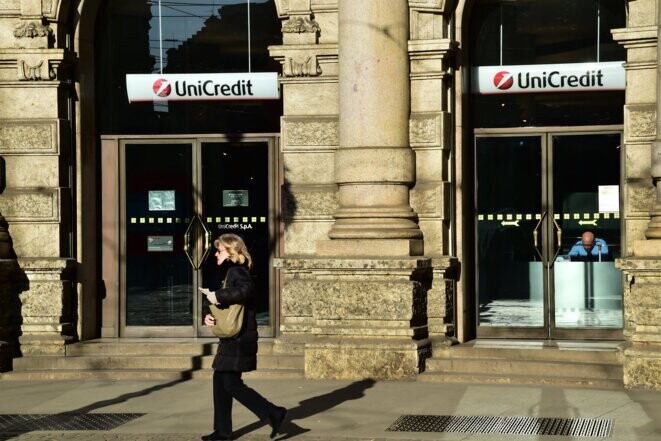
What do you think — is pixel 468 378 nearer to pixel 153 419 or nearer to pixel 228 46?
pixel 153 419

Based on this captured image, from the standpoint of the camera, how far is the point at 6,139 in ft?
53.9

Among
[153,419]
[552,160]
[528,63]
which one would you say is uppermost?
[528,63]

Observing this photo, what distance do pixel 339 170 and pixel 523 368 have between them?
304 cm

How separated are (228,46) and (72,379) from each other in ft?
15.1

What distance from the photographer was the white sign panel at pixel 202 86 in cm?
1684

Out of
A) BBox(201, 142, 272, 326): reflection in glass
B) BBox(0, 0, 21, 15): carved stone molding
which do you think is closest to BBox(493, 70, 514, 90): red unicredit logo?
BBox(201, 142, 272, 326): reflection in glass

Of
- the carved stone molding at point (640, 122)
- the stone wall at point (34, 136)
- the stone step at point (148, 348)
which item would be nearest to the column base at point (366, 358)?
the stone step at point (148, 348)

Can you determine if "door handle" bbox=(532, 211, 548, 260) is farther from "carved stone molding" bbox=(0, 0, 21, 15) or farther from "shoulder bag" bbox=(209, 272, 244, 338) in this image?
"carved stone molding" bbox=(0, 0, 21, 15)

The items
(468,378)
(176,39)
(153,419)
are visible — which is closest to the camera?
(153,419)

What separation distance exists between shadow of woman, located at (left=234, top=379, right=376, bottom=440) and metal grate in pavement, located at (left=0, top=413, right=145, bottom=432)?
51.8 inches

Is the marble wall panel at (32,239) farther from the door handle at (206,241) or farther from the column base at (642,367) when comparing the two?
the column base at (642,367)

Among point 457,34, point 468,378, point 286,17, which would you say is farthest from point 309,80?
point 468,378

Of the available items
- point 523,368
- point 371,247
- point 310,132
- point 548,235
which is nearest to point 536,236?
point 548,235

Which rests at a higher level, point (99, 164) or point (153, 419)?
point (99, 164)
